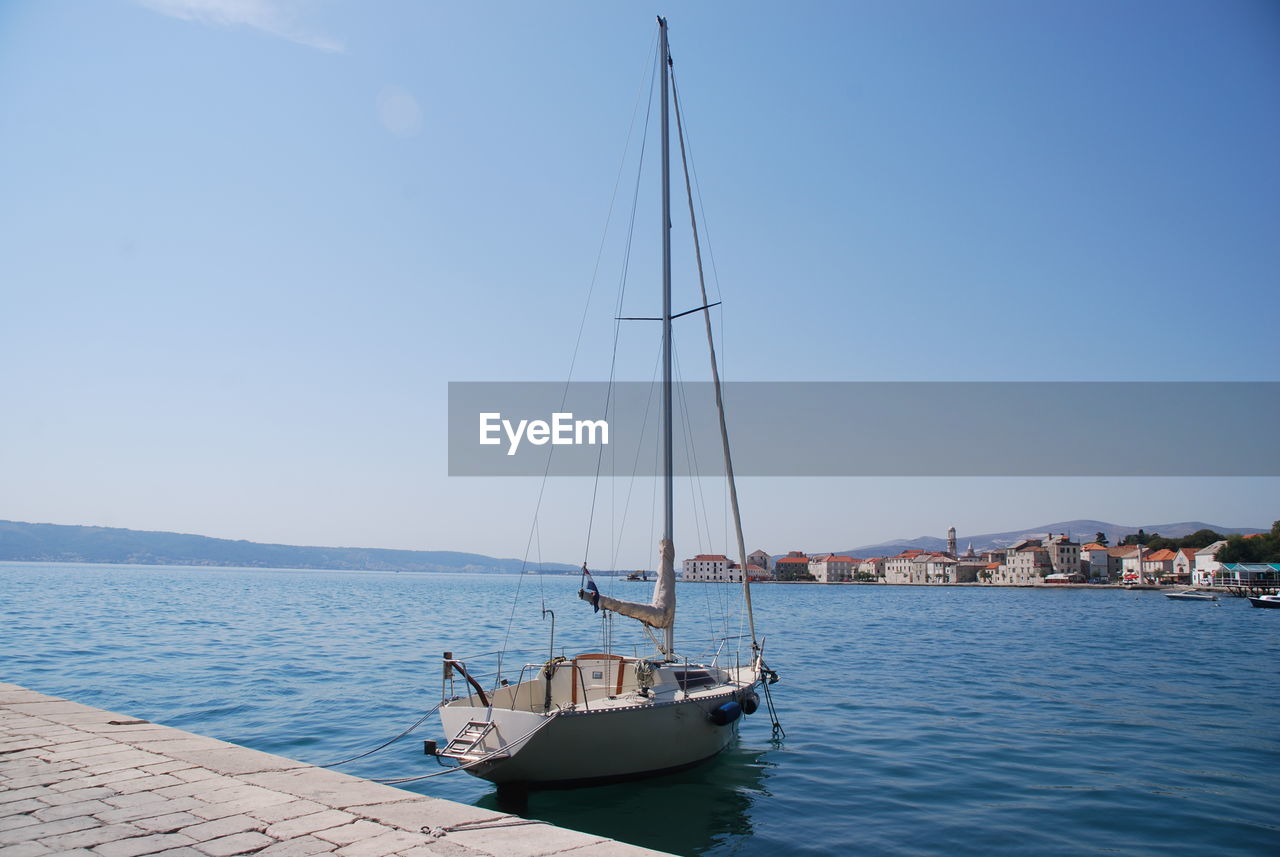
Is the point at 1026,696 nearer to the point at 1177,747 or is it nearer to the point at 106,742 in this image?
the point at 1177,747

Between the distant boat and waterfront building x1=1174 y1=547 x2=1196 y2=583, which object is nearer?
the distant boat

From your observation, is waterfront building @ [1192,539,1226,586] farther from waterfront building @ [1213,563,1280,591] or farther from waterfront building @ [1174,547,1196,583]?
waterfront building @ [1174,547,1196,583]

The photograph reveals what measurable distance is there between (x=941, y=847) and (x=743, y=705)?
16.5ft

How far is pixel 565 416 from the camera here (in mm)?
19344

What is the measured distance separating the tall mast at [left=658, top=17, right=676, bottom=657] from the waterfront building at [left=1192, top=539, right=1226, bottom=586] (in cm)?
14488

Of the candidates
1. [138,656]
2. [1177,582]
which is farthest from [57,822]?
[1177,582]

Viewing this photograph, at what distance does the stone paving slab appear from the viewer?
5.90 meters

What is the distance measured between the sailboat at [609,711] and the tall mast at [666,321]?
1.1 inches

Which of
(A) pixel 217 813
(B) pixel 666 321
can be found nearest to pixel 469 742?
(A) pixel 217 813

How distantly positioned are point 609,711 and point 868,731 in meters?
9.41

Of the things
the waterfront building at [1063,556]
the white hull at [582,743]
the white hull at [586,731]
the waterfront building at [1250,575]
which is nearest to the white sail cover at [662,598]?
the white hull at [586,731]

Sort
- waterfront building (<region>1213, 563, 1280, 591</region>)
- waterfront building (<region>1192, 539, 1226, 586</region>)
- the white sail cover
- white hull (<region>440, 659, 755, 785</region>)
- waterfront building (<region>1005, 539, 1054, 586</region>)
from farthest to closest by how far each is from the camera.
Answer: waterfront building (<region>1005, 539, 1054, 586</region>)
waterfront building (<region>1192, 539, 1226, 586</region>)
waterfront building (<region>1213, 563, 1280, 591</region>)
the white sail cover
white hull (<region>440, 659, 755, 785</region>)

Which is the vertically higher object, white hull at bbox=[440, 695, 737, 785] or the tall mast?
the tall mast

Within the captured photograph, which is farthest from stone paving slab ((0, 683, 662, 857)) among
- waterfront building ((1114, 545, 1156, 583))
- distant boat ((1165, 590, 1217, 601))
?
waterfront building ((1114, 545, 1156, 583))
